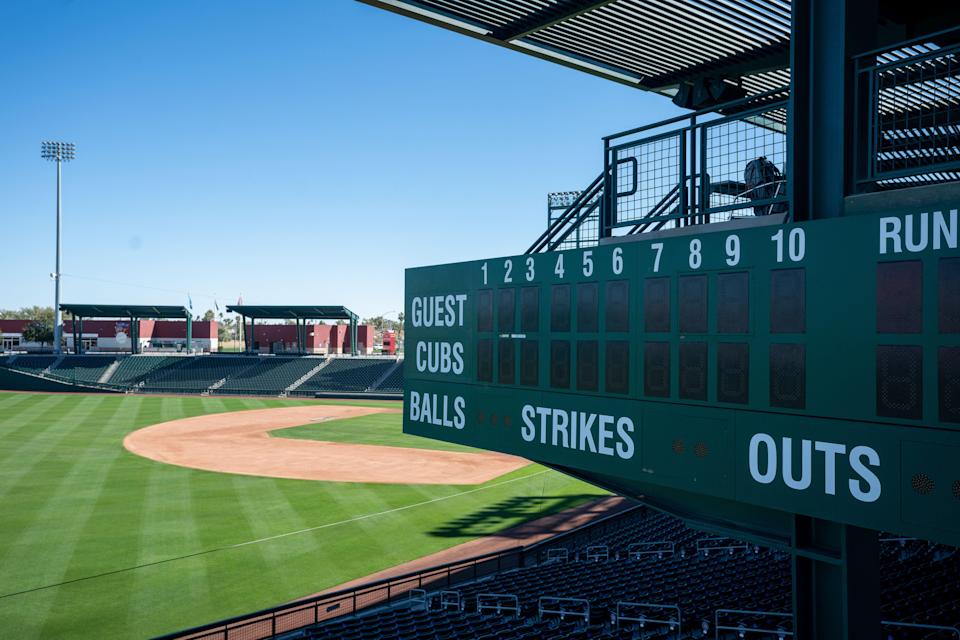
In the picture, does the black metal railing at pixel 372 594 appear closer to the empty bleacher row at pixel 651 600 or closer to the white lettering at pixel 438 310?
the empty bleacher row at pixel 651 600

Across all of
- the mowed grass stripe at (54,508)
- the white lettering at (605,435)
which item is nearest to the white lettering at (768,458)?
the white lettering at (605,435)

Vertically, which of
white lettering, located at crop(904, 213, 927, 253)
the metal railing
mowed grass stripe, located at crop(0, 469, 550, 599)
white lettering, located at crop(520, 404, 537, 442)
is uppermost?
white lettering, located at crop(904, 213, 927, 253)

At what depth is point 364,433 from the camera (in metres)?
41.6

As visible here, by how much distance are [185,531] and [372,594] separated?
26.4ft

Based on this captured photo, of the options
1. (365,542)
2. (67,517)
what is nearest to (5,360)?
(67,517)

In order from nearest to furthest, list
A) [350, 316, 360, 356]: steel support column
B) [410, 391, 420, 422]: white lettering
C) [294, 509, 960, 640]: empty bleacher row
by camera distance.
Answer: [410, 391, 420, 422]: white lettering → [294, 509, 960, 640]: empty bleacher row → [350, 316, 360, 356]: steel support column

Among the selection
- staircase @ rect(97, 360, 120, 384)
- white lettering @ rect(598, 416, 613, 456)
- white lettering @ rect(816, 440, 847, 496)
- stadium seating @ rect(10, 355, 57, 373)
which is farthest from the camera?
stadium seating @ rect(10, 355, 57, 373)

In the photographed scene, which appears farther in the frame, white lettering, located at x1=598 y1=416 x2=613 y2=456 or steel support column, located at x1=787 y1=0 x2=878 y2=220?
white lettering, located at x1=598 y1=416 x2=613 y2=456

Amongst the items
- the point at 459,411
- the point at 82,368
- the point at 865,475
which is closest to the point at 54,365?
the point at 82,368

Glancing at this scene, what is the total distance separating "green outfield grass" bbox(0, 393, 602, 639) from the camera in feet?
52.4

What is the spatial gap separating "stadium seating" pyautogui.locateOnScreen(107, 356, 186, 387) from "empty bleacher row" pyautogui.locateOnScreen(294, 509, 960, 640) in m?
58.1

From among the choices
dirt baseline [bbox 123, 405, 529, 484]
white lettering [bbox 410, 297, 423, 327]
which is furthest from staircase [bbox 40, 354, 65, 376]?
white lettering [bbox 410, 297, 423, 327]

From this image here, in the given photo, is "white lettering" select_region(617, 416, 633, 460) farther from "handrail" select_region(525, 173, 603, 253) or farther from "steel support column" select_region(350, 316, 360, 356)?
"steel support column" select_region(350, 316, 360, 356)

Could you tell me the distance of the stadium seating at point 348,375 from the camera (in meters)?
63.3
